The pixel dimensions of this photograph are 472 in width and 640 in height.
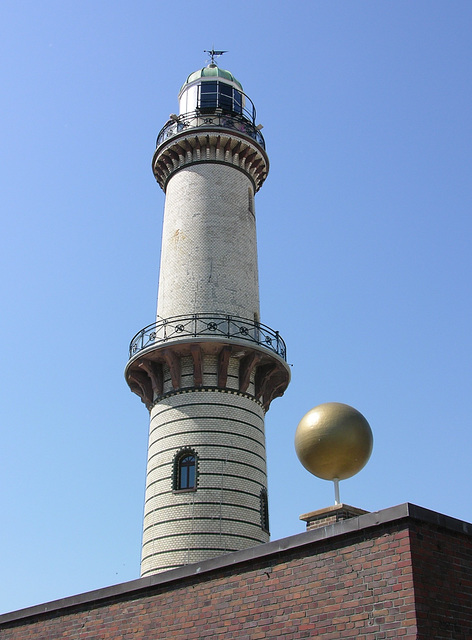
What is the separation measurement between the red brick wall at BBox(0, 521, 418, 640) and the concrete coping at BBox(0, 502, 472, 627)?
0.30 feet

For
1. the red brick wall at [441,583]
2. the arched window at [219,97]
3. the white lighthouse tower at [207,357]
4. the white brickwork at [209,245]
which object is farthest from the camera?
the arched window at [219,97]

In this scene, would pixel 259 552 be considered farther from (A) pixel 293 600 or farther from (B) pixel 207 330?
(B) pixel 207 330

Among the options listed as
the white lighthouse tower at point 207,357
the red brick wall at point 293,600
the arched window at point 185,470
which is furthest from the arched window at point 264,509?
the red brick wall at point 293,600

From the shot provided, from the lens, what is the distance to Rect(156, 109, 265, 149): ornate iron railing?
31.4 metres

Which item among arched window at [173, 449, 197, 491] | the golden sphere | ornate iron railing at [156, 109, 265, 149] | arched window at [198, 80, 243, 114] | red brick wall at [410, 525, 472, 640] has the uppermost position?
arched window at [198, 80, 243, 114]

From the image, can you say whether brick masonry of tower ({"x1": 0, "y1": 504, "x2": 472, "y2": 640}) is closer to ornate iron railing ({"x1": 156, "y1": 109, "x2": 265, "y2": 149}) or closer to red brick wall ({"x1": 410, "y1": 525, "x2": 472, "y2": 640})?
red brick wall ({"x1": 410, "y1": 525, "x2": 472, "y2": 640})

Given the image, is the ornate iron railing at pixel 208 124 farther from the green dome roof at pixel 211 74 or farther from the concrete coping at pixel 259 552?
the concrete coping at pixel 259 552

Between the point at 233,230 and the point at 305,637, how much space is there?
1957 cm

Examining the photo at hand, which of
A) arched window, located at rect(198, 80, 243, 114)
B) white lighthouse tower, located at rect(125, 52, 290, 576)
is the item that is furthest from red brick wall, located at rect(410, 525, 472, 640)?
arched window, located at rect(198, 80, 243, 114)

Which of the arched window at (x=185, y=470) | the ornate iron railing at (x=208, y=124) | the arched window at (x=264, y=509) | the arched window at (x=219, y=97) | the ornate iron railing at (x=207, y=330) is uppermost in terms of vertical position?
the arched window at (x=219, y=97)

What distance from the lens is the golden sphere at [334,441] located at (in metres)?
13.9

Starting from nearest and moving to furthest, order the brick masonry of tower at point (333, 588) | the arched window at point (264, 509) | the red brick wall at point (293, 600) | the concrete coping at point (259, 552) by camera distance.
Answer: the brick masonry of tower at point (333, 588) → the red brick wall at point (293, 600) → the concrete coping at point (259, 552) → the arched window at point (264, 509)

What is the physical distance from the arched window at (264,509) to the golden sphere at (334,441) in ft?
37.8

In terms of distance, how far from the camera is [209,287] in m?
27.9
